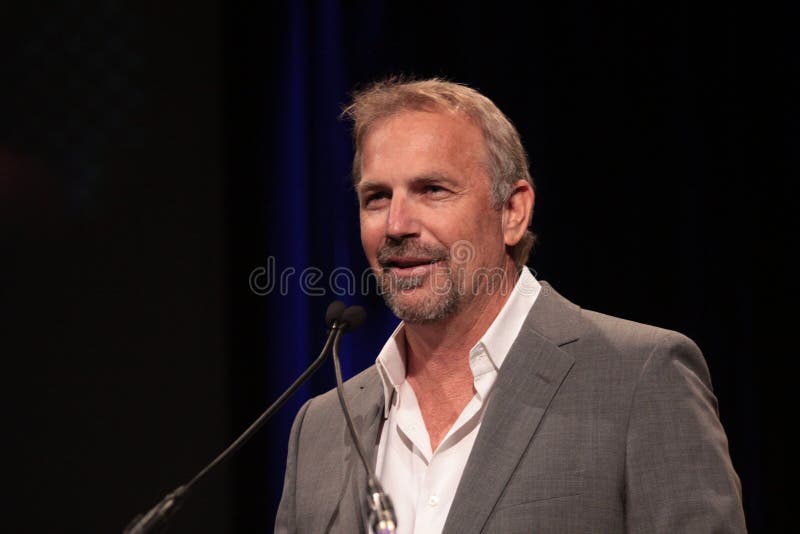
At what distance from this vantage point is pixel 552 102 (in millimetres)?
2648

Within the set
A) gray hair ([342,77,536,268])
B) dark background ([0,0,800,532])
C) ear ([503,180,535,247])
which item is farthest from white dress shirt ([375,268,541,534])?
dark background ([0,0,800,532])

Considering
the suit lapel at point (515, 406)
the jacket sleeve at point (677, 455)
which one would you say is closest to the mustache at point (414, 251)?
the suit lapel at point (515, 406)

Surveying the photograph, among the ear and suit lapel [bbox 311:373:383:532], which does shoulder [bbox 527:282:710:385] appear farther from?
suit lapel [bbox 311:373:383:532]

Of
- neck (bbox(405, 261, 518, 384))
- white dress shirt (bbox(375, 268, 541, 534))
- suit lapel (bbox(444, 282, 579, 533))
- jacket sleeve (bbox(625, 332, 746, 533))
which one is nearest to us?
jacket sleeve (bbox(625, 332, 746, 533))

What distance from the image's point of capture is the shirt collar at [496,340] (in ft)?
5.98

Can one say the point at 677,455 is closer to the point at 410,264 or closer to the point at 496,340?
the point at 496,340

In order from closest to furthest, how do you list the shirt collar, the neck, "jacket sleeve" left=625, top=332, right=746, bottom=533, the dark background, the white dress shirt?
"jacket sleeve" left=625, top=332, right=746, bottom=533, the white dress shirt, the shirt collar, the neck, the dark background

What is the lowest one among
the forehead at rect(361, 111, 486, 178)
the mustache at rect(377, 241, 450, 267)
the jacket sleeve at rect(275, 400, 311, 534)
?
the jacket sleeve at rect(275, 400, 311, 534)

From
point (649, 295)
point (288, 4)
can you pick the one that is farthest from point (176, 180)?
point (649, 295)

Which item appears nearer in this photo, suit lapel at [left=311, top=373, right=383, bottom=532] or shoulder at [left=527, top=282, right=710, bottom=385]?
shoulder at [left=527, top=282, right=710, bottom=385]

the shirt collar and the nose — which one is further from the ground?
the nose

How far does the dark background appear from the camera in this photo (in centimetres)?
241

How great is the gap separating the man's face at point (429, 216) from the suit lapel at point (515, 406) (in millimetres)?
180

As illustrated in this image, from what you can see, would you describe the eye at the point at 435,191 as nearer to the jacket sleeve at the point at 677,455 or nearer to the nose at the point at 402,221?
the nose at the point at 402,221
